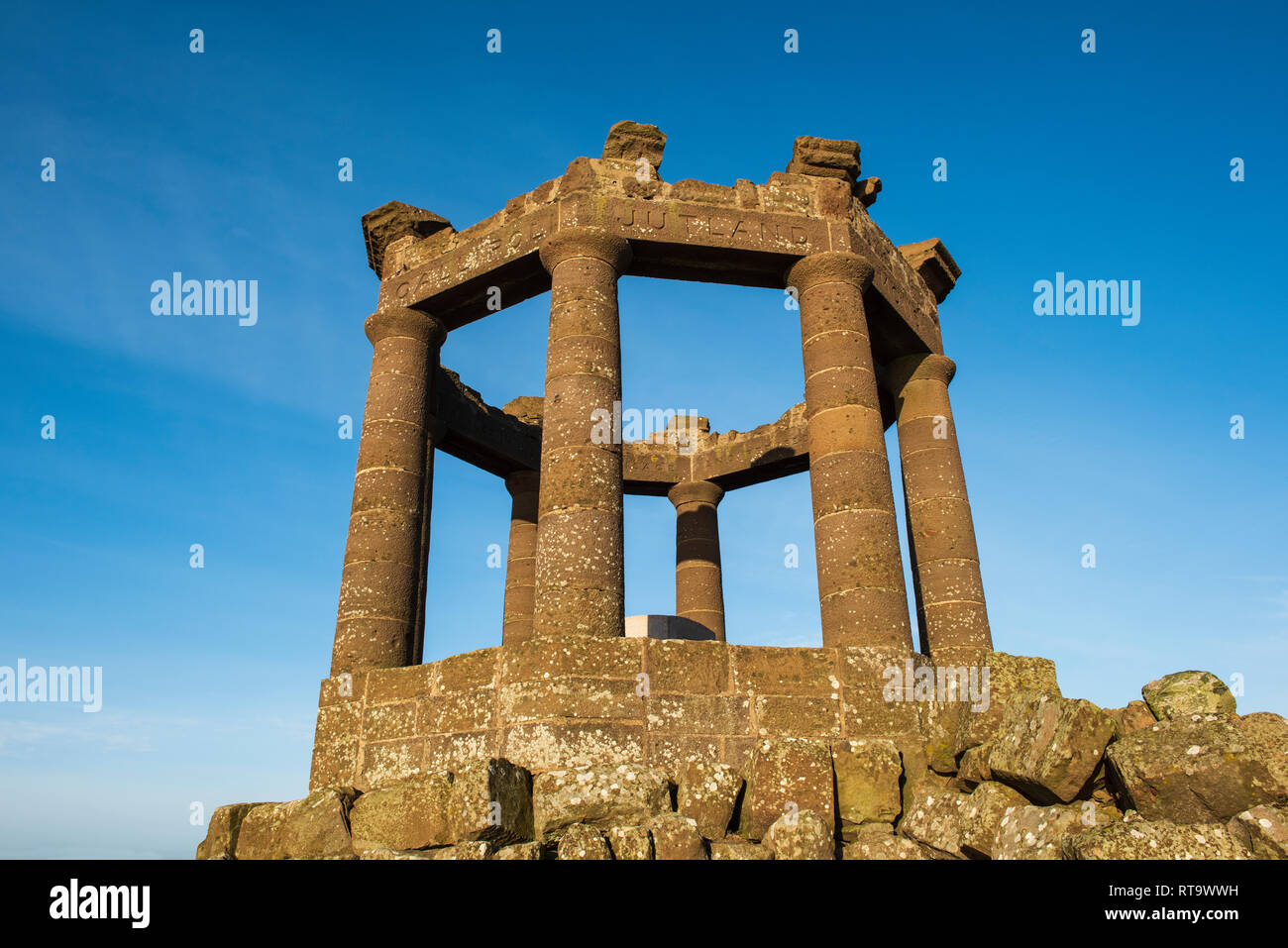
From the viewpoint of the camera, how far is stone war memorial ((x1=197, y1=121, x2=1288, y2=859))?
638cm

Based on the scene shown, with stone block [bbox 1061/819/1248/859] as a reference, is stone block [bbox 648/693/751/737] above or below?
above

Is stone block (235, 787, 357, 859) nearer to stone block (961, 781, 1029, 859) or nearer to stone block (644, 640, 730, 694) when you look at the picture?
stone block (644, 640, 730, 694)

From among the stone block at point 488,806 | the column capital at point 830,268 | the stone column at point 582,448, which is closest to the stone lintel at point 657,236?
the column capital at point 830,268

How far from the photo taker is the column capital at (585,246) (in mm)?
10719

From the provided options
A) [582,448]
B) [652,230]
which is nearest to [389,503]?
[582,448]

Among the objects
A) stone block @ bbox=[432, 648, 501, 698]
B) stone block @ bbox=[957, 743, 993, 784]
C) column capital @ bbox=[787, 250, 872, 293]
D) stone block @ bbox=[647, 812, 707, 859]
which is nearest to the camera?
stone block @ bbox=[647, 812, 707, 859]

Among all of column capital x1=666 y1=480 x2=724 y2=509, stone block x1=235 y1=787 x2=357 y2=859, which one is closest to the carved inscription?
stone block x1=235 y1=787 x2=357 y2=859

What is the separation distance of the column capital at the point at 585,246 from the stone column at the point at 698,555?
8.76 metres

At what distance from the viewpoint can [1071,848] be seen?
18.0 feet

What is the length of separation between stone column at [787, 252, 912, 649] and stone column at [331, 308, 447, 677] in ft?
16.6

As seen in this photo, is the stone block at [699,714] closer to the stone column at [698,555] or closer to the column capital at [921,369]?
the column capital at [921,369]
